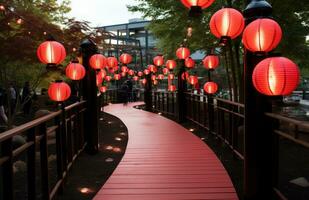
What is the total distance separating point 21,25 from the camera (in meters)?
11.6

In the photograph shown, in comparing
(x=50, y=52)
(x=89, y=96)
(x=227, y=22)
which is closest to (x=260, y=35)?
(x=227, y=22)

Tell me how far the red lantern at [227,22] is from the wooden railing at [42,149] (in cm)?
316

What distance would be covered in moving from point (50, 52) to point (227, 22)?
399cm

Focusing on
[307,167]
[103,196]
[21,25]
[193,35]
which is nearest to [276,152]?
[103,196]

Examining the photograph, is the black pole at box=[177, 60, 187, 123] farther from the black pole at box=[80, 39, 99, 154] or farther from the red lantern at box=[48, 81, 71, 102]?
the black pole at box=[80, 39, 99, 154]

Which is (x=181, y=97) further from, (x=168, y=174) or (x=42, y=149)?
(x=42, y=149)

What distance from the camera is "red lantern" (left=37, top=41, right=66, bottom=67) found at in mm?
7848

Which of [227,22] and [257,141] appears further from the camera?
[227,22]

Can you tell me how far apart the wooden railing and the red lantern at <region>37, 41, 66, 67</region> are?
123 cm

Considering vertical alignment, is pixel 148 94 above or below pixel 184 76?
below

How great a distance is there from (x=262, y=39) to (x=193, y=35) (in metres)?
10.0

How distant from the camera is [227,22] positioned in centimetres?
658

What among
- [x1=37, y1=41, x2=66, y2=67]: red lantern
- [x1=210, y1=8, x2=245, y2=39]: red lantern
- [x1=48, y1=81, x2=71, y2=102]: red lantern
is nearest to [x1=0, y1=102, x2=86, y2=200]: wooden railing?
[x1=48, y1=81, x2=71, y2=102]: red lantern

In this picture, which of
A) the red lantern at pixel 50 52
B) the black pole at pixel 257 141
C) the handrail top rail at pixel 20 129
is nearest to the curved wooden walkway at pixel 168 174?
→ the black pole at pixel 257 141
